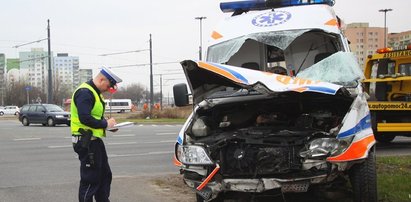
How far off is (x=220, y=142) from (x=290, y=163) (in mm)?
767

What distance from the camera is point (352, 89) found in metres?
5.56

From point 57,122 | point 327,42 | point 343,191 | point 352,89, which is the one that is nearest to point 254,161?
point 352,89

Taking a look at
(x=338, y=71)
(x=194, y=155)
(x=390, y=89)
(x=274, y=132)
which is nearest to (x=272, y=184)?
(x=274, y=132)

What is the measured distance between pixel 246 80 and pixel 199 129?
863mm

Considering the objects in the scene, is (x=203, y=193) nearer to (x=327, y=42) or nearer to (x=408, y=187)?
(x=408, y=187)

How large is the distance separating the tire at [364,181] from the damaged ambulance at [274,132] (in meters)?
0.01

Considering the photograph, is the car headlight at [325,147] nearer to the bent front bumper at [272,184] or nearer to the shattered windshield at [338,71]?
the bent front bumper at [272,184]

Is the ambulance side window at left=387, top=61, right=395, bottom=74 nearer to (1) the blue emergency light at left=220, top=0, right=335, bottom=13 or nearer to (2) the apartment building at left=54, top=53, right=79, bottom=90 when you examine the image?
(1) the blue emergency light at left=220, top=0, right=335, bottom=13

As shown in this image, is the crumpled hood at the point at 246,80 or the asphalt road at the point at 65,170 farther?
the asphalt road at the point at 65,170

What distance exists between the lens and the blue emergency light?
8.34 meters

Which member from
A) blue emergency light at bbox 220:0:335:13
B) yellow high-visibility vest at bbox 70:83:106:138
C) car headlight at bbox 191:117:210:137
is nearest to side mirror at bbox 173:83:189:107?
car headlight at bbox 191:117:210:137

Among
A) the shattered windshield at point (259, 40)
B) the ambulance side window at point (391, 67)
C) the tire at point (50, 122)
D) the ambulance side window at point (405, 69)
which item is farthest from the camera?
the tire at point (50, 122)

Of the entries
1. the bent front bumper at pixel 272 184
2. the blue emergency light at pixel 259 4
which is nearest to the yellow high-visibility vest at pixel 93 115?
the bent front bumper at pixel 272 184

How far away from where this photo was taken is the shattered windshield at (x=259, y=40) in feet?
24.4
